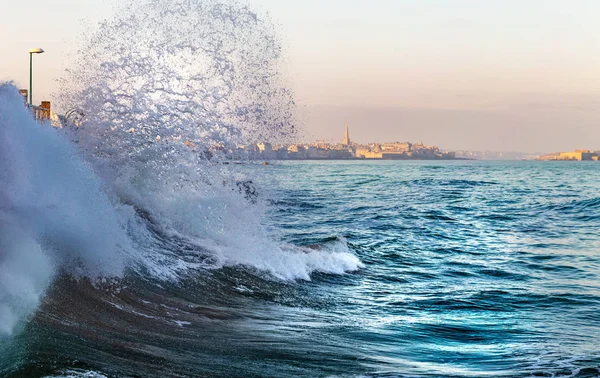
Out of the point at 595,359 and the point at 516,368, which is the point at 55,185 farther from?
the point at 595,359

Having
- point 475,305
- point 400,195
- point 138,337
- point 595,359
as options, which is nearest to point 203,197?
point 475,305

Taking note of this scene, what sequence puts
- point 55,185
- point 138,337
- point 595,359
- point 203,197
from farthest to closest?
point 203,197 < point 55,185 < point 595,359 < point 138,337

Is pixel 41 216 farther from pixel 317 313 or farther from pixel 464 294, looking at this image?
pixel 464 294

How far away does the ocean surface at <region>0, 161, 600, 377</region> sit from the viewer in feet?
21.0

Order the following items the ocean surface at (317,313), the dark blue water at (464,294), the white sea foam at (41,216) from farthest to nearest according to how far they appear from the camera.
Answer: the dark blue water at (464,294) < the white sea foam at (41,216) < the ocean surface at (317,313)

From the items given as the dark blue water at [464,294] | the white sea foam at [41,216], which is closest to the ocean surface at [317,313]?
the dark blue water at [464,294]

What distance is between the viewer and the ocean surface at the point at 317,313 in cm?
641

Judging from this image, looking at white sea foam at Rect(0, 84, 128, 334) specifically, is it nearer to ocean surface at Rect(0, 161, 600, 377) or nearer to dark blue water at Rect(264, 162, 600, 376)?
ocean surface at Rect(0, 161, 600, 377)

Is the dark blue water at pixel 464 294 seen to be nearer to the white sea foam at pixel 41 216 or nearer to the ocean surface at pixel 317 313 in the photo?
the ocean surface at pixel 317 313

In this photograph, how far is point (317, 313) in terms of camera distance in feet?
32.1

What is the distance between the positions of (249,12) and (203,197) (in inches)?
162

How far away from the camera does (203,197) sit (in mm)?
14375

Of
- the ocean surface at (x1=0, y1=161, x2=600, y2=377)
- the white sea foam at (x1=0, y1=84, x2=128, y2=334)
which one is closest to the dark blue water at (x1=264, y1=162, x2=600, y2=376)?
the ocean surface at (x1=0, y1=161, x2=600, y2=377)

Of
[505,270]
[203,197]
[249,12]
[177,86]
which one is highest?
[249,12]
